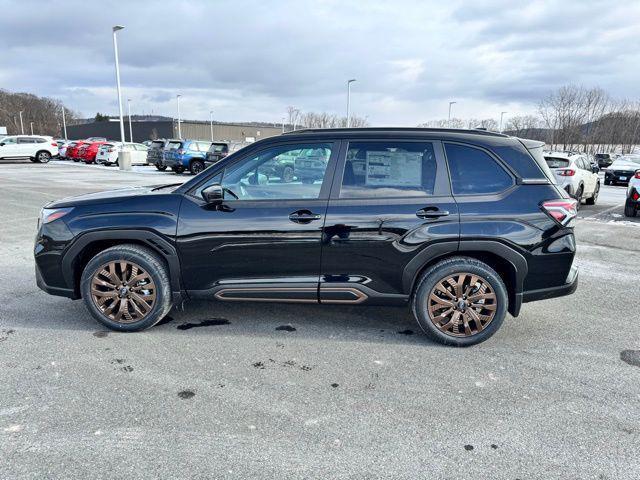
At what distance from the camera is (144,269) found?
3.97 m

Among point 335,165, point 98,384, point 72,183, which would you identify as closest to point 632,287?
point 335,165

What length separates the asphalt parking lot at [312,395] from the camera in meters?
2.50

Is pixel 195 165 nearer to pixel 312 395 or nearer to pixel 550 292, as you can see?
pixel 550 292

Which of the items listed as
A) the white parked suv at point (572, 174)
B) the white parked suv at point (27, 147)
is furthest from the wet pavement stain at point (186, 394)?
the white parked suv at point (27, 147)

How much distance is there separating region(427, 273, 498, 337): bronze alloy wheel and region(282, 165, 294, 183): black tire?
154 centimetres

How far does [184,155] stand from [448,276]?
68.8 feet

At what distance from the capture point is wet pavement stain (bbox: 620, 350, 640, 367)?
145 inches

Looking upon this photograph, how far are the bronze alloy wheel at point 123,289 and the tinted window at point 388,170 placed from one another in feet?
6.21

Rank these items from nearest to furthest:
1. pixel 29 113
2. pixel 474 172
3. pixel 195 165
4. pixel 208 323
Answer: pixel 474 172
pixel 208 323
pixel 195 165
pixel 29 113

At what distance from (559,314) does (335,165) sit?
2857 millimetres

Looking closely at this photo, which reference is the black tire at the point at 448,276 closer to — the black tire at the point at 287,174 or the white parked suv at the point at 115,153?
the black tire at the point at 287,174

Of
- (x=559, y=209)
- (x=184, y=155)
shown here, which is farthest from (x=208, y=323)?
(x=184, y=155)

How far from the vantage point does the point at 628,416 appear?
2.95 meters

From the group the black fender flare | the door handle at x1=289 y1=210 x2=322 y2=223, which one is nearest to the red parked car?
the black fender flare
